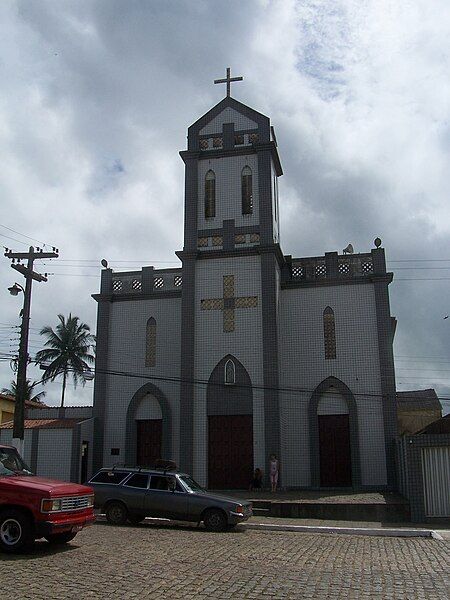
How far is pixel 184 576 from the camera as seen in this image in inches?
361

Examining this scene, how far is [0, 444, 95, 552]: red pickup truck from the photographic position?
1059 cm

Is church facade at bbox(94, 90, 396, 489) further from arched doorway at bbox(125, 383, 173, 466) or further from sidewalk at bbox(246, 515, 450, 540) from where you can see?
sidewalk at bbox(246, 515, 450, 540)

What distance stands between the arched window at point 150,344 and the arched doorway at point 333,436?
676 cm

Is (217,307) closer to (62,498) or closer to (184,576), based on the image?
(62,498)

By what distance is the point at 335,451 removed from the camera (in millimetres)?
24672

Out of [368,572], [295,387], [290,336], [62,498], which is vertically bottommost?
[368,572]

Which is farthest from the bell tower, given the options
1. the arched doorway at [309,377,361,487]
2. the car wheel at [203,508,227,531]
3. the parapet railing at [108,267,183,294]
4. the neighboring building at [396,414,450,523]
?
the car wheel at [203,508,227,531]

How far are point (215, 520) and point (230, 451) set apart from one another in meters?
9.45

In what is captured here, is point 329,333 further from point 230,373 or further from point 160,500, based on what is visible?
point 160,500

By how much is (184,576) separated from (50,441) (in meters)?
17.5

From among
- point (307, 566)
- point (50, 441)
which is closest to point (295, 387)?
point (50, 441)

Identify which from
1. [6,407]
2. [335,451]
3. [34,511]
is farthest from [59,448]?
[34,511]

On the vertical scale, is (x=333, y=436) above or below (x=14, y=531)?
above

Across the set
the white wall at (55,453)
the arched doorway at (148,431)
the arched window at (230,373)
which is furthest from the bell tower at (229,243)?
the white wall at (55,453)
